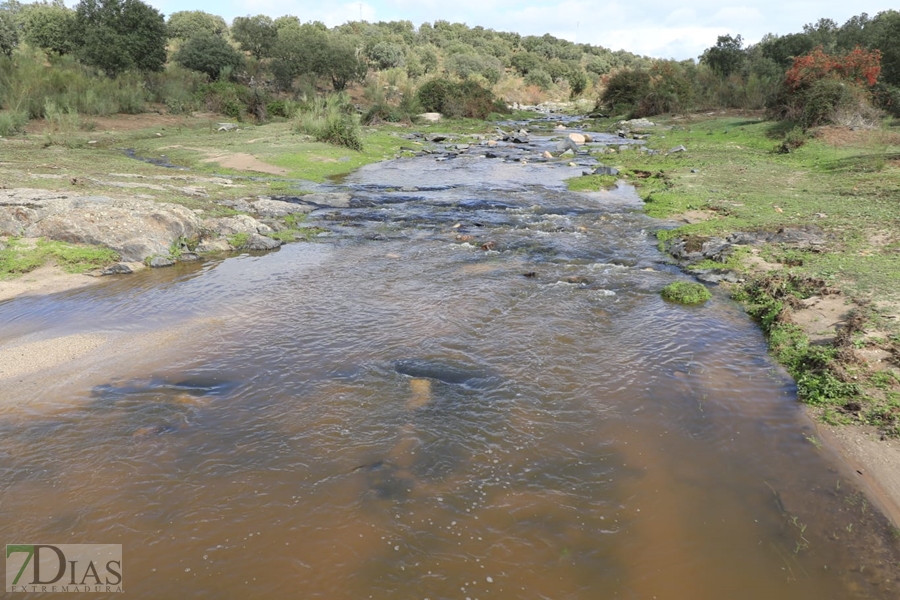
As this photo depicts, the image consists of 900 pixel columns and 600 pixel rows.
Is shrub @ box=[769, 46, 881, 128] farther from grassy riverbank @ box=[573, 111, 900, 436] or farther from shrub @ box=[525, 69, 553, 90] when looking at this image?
shrub @ box=[525, 69, 553, 90]

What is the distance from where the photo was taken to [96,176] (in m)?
18.7

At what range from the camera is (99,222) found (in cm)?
1326

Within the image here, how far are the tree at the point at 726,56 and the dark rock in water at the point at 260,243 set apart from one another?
50.3 meters

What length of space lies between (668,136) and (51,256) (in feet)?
112

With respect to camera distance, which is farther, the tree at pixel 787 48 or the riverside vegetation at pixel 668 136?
the tree at pixel 787 48

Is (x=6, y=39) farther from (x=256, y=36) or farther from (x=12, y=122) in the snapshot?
(x=256, y=36)

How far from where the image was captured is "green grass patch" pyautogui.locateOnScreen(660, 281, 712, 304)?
10.2m

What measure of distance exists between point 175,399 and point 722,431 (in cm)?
697

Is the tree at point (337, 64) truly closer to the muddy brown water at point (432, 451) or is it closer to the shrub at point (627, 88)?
the shrub at point (627, 88)

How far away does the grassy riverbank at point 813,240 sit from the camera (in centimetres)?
722

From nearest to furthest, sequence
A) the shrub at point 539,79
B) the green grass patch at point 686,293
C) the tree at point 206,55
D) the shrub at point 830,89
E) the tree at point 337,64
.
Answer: the green grass patch at point 686,293, the shrub at point 830,89, the tree at point 206,55, the tree at point 337,64, the shrub at point 539,79

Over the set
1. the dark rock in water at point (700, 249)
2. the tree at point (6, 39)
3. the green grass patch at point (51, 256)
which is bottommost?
the green grass patch at point (51, 256)

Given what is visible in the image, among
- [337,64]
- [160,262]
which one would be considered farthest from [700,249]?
[337,64]

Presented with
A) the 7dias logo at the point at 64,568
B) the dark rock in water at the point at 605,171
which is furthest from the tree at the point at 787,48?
the 7dias logo at the point at 64,568
